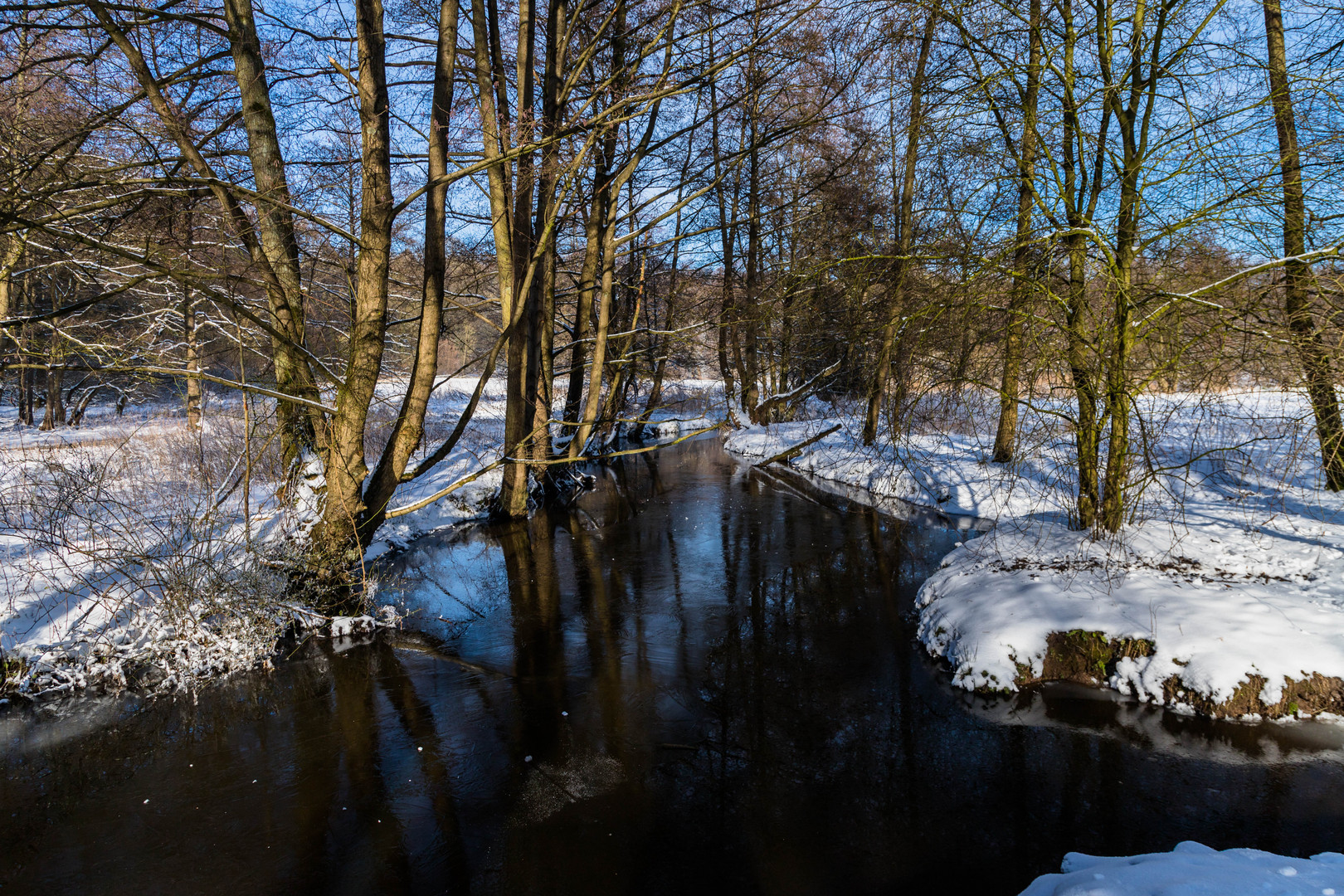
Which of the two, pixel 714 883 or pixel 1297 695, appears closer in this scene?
pixel 714 883

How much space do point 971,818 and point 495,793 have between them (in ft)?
10.6

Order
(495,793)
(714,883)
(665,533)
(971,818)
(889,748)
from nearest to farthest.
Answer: (714,883) < (971,818) < (495,793) < (889,748) < (665,533)

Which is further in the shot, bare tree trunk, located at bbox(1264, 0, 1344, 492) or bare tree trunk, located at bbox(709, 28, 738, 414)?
bare tree trunk, located at bbox(709, 28, 738, 414)

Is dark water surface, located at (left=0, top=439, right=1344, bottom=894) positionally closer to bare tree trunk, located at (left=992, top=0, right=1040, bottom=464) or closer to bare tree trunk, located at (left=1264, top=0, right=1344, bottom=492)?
bare tree trunk, located at (left=1264, top=0, right=1344, bottom=492)

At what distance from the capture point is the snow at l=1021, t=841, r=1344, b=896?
9.27ft

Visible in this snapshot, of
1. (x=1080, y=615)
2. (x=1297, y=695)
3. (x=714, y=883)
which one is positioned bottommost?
(x=714, y=883)

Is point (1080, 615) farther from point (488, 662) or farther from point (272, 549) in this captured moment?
point (272, 549)

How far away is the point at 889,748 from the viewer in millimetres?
5320

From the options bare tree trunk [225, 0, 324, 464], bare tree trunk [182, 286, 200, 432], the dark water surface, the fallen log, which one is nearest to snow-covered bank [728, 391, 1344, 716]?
the dark water surface

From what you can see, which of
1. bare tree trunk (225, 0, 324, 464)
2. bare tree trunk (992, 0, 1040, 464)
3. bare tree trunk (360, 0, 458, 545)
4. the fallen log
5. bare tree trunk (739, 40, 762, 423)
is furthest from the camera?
the fallen log

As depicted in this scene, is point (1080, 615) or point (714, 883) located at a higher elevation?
point (1080, 615)

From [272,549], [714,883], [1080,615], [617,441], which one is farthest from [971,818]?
[617,441]

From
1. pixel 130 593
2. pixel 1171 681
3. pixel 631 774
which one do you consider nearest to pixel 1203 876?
pixel 1171 681

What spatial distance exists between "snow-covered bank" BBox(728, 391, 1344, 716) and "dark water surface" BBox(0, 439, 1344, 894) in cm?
28
